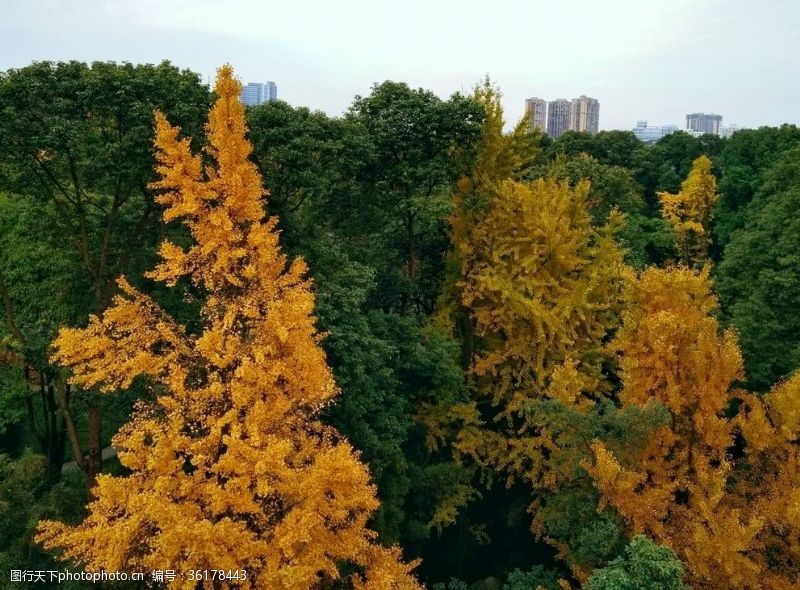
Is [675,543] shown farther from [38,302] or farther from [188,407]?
[38,302]

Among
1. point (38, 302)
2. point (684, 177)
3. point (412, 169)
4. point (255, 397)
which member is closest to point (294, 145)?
point (412, 169)

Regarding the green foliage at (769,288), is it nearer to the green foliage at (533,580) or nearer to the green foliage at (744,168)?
the green foliage at (744,168)

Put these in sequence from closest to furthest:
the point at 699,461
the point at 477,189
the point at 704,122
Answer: the point at 699,461
the point at 477,189
the point at 704,122

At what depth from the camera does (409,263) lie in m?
16.6

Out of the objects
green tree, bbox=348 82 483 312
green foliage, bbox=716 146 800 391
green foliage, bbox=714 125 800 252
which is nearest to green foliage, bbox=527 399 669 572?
green tree, bbox=348 82 483 312

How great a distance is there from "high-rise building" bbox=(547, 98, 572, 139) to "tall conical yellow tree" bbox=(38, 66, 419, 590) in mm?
85794

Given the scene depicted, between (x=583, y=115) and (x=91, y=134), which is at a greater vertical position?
(x=583, y=115)

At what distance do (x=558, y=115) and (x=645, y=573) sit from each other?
290 ft

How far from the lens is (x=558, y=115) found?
88688mm

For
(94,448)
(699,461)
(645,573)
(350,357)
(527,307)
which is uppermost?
(527,307)

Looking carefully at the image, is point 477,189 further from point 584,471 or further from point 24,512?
point 24,512

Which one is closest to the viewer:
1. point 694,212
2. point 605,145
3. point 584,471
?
point 584,471

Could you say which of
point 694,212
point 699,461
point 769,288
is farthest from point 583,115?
point 699,461

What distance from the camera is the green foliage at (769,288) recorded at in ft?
56.3
